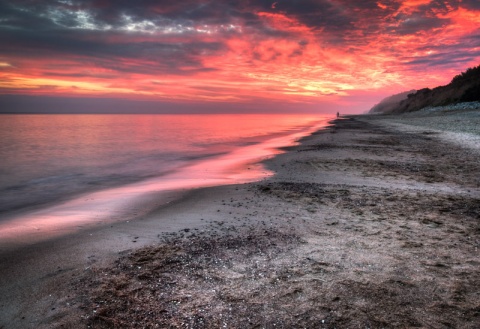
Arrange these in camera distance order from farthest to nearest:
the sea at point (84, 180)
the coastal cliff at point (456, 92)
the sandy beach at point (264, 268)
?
the coastal cliff at point (456, 92) < the sea at point (84, 180) < the sandy beach at point (264, 268)

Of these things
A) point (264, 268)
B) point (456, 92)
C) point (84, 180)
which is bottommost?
point (84, 180)

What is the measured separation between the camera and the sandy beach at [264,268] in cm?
384

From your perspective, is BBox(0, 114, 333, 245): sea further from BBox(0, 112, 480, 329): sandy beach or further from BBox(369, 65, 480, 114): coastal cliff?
BBox(369, 65, 480, 114): coastal cliff

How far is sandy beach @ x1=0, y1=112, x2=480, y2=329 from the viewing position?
3.84 meters

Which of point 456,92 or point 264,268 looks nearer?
point 264,268

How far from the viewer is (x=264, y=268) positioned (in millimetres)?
4965

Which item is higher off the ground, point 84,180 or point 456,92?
point 456,92

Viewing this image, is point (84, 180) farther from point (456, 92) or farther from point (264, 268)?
point (456, 92)

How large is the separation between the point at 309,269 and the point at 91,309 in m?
3.33

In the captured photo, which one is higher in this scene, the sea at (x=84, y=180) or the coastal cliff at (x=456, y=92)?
the coastal cliff at (x=456, y=92)

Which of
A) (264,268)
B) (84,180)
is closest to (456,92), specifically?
(84,180)

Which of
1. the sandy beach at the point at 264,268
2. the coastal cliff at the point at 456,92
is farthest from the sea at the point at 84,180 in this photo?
the coastal cliff at the point at 456,92

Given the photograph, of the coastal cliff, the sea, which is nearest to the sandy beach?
the sea

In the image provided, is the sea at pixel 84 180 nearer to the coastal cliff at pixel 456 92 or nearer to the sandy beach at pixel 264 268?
the sandy beach at pixel 264 268
